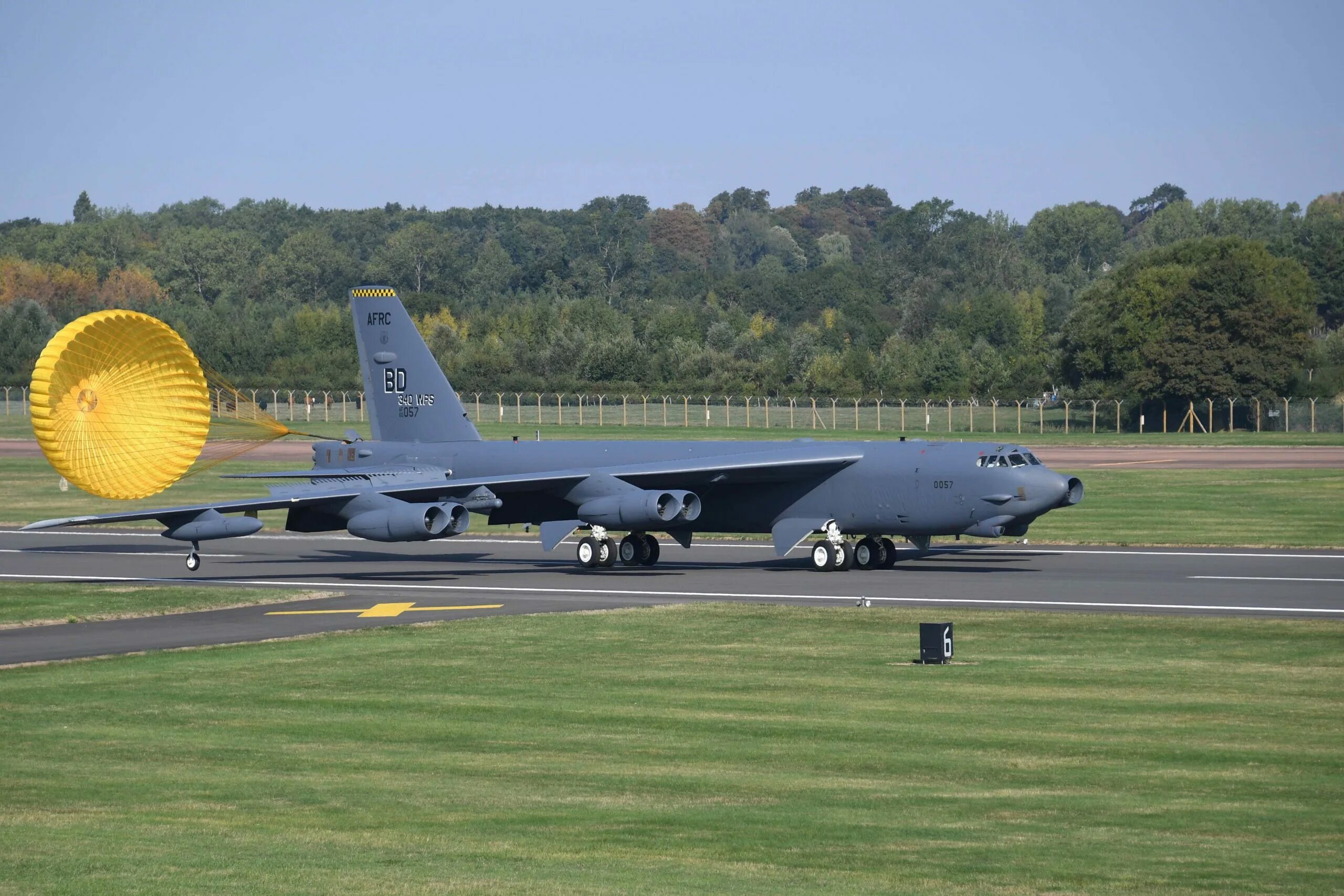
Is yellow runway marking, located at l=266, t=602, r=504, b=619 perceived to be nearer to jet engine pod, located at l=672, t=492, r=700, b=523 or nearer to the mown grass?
jet engine pod, located at l=672, t=492, r=700, b=523

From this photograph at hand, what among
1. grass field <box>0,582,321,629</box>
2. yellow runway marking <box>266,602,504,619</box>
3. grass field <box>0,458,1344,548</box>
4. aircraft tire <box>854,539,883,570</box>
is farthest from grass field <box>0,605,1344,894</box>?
grass field <box>0,458,1344,548</box>

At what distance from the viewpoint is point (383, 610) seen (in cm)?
2823

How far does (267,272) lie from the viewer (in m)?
166

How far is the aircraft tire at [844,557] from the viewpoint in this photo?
3450 centimetres

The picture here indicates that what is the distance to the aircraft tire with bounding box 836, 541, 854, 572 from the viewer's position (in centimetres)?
3450

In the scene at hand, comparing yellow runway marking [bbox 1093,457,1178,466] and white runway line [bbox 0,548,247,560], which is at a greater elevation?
yellow runway marking [bbox 1093,457,1178,466]

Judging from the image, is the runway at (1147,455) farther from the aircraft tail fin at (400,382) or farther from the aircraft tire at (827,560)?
the aircraft tire at (827,560)

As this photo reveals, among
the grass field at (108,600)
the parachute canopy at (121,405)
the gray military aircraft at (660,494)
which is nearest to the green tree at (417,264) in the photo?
the gray military aircraft at (660,494)

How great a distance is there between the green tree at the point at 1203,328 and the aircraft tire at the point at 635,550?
189ft

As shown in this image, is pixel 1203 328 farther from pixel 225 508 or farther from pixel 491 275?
pixel 491 275

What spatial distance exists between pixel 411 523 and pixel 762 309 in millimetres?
138056

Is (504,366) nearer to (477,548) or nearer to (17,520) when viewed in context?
(17,520)

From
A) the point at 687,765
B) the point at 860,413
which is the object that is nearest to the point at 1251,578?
the point at 687,765

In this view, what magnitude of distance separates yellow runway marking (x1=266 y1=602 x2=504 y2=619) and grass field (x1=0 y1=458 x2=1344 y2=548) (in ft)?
55.9
